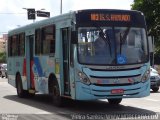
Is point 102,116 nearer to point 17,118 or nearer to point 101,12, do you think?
point 17,118

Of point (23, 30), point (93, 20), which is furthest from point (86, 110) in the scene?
point (23, 30)

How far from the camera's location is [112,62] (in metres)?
14.8

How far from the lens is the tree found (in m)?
66.4

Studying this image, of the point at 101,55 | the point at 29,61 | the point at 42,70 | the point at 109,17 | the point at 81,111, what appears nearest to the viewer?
the point at 101,55

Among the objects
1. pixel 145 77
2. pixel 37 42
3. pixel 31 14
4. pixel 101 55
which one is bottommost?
pixel 145 77

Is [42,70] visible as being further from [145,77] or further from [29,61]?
[145,77]

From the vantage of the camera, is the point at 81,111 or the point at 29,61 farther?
the point at 29,61

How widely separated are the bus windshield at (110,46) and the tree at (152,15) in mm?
51493

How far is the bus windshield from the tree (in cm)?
5149

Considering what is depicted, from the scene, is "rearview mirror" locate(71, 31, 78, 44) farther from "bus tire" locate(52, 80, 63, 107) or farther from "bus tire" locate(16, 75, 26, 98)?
"bus tire" locate(16, 75, 26, 98)

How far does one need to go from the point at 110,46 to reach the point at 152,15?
174 ft

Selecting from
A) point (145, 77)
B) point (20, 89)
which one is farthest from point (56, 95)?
point (20, 89)

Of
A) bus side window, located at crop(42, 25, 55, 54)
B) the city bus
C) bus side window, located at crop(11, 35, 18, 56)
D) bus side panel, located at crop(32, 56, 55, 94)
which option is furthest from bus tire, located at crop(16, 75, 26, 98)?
the city bus

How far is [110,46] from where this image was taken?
1495 cm
